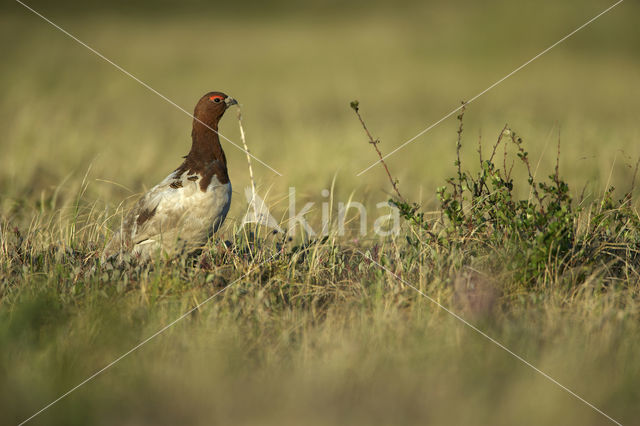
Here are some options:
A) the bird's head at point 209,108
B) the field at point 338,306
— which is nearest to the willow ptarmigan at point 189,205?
the bird's head at point 209,108

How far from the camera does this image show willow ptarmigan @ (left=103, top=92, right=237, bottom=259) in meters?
4.56

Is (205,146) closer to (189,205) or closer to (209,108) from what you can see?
(209,108)

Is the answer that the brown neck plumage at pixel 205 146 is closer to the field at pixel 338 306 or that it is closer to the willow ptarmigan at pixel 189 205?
the willow ptarmigan at pixel 189 205

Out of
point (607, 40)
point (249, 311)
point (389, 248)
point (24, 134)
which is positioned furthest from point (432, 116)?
point (607, 40)

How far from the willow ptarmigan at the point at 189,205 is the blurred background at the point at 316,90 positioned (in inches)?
19.4

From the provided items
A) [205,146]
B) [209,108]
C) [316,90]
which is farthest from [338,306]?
[316,90]

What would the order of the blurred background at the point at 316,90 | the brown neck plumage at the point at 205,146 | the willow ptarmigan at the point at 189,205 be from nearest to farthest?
the willow ptarmigan at the point at 189,205 < the brown neck plumage at the point at 205,146 < the blurred background at the point at 316,90

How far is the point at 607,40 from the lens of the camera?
89.2 ft

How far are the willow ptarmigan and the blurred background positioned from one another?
0.49m

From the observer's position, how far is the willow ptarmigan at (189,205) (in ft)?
15.0

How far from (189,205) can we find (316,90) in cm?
1472

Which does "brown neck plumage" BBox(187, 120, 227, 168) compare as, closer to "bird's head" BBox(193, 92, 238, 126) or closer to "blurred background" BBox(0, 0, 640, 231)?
"bird's head" BBox(193, 92, 238, 126)

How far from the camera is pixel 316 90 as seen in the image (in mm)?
18828

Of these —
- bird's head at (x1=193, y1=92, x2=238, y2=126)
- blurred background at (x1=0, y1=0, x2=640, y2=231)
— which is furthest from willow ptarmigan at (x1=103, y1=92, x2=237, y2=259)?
blurred background at (x1=0, y1=0, x2=640, y2=231)
